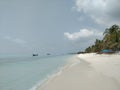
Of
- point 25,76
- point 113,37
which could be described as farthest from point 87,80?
point 113,37

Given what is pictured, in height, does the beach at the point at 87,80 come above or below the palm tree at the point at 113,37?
below

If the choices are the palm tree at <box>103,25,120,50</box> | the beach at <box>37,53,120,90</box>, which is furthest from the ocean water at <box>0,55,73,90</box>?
the palm tree at <box>103,25,120,50</box>

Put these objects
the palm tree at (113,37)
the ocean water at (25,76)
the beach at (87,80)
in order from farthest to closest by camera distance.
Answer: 1. the palm tree at (113,37)
2. the ocean water at (25,76)
3. the beach at (87,80)

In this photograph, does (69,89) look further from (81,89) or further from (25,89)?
(25,89)

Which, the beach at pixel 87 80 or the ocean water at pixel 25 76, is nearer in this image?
the beach at pixel 87 80

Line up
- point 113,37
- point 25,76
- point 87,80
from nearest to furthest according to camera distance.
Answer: point 87,80, point 25,76, point 113,37

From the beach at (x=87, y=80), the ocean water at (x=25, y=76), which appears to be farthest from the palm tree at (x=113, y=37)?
the beach at (x=87, y=80)

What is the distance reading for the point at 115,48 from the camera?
60.6m

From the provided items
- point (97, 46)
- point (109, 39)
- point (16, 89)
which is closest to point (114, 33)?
point (109, 39)

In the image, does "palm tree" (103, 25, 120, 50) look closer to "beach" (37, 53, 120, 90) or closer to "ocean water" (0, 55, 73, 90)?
"ocean water" (0, 55, 73, 90)

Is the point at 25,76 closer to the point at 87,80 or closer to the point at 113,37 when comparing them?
the point at 87,80

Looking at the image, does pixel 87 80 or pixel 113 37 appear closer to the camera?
pixel 87 80

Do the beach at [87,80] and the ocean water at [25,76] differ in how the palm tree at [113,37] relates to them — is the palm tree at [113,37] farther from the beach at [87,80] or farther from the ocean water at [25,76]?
the beach at [87,80]

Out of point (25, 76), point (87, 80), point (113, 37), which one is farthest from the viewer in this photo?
point (113, 37)
